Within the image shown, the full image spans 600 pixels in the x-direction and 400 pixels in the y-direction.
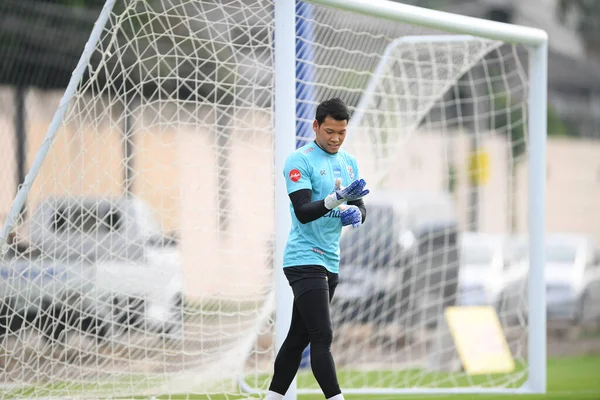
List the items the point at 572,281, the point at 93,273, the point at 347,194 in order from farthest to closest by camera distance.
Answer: the point at 572,281, the point at 93,273, the point at 347,194

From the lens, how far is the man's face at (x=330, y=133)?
5.45 m

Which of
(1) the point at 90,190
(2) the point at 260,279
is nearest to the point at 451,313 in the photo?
(2) the point at 260,279

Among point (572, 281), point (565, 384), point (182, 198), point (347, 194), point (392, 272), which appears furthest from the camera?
point (572, 281)

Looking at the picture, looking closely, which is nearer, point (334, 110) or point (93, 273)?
point (334, 110)

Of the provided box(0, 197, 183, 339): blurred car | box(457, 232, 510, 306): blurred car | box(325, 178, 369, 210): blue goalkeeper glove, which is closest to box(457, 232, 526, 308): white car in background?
box(457, 232, 510, 306): blurred car

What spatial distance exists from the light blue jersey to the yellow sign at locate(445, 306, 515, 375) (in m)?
5.29

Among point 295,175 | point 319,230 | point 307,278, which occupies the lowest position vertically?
point 307,278

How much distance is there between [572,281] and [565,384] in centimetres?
816

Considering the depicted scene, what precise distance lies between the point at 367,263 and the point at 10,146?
5548 mm

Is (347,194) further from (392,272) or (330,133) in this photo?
(392,272)

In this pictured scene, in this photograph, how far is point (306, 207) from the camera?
17.3 ft

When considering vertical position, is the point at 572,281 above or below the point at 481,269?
below

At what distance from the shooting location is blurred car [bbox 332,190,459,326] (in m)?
13.1

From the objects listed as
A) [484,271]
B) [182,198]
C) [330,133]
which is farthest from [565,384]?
[484,271]
